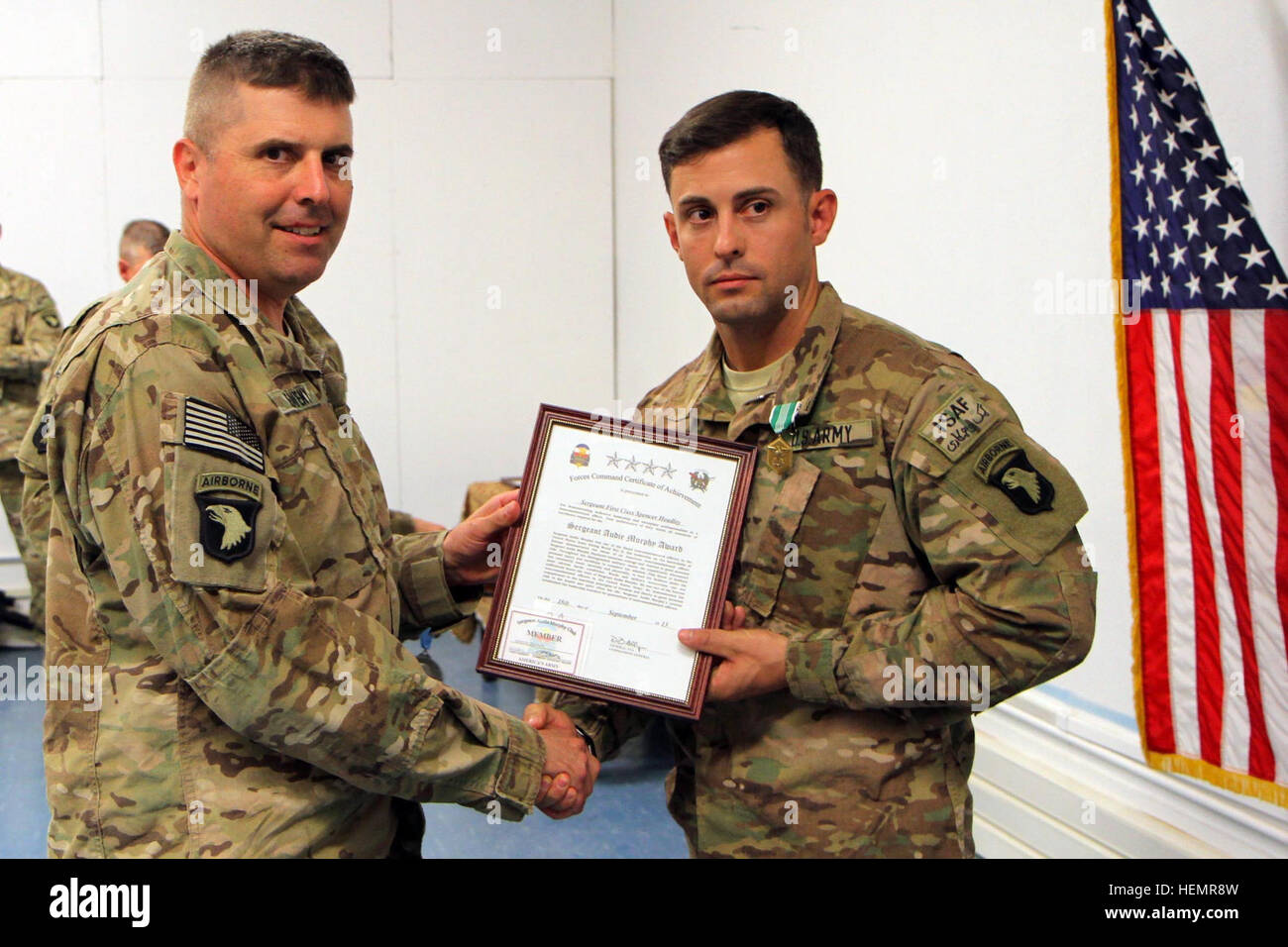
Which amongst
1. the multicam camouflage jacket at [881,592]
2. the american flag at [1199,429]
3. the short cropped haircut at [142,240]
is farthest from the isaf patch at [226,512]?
the short cropped haircut at [142,240]

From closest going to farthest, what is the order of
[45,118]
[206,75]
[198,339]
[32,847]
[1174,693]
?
[198,339] → [206,75] → [1174,693] → [32,847] → [45,118]

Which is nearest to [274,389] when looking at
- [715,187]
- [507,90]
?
[715,187]

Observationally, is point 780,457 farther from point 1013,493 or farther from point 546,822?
point 546,822

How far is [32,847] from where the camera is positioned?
331 centimetres

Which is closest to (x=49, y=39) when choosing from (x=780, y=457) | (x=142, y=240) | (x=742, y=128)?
(x=142, y=240)

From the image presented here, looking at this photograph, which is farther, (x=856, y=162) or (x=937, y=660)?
(x=856, y=162)

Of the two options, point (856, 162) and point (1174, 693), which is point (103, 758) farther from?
point (856, 162)

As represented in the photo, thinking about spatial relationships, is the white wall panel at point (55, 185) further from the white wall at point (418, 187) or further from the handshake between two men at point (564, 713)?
the handshake between two men at point (564, 713)

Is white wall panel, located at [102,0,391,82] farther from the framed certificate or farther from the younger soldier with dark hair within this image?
the framed certificate

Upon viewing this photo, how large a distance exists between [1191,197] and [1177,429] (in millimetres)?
435

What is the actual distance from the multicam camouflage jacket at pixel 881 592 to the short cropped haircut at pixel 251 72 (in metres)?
0.74

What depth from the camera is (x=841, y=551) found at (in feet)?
5.12

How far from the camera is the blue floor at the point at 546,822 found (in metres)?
3.33

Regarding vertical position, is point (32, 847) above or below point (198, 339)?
below
